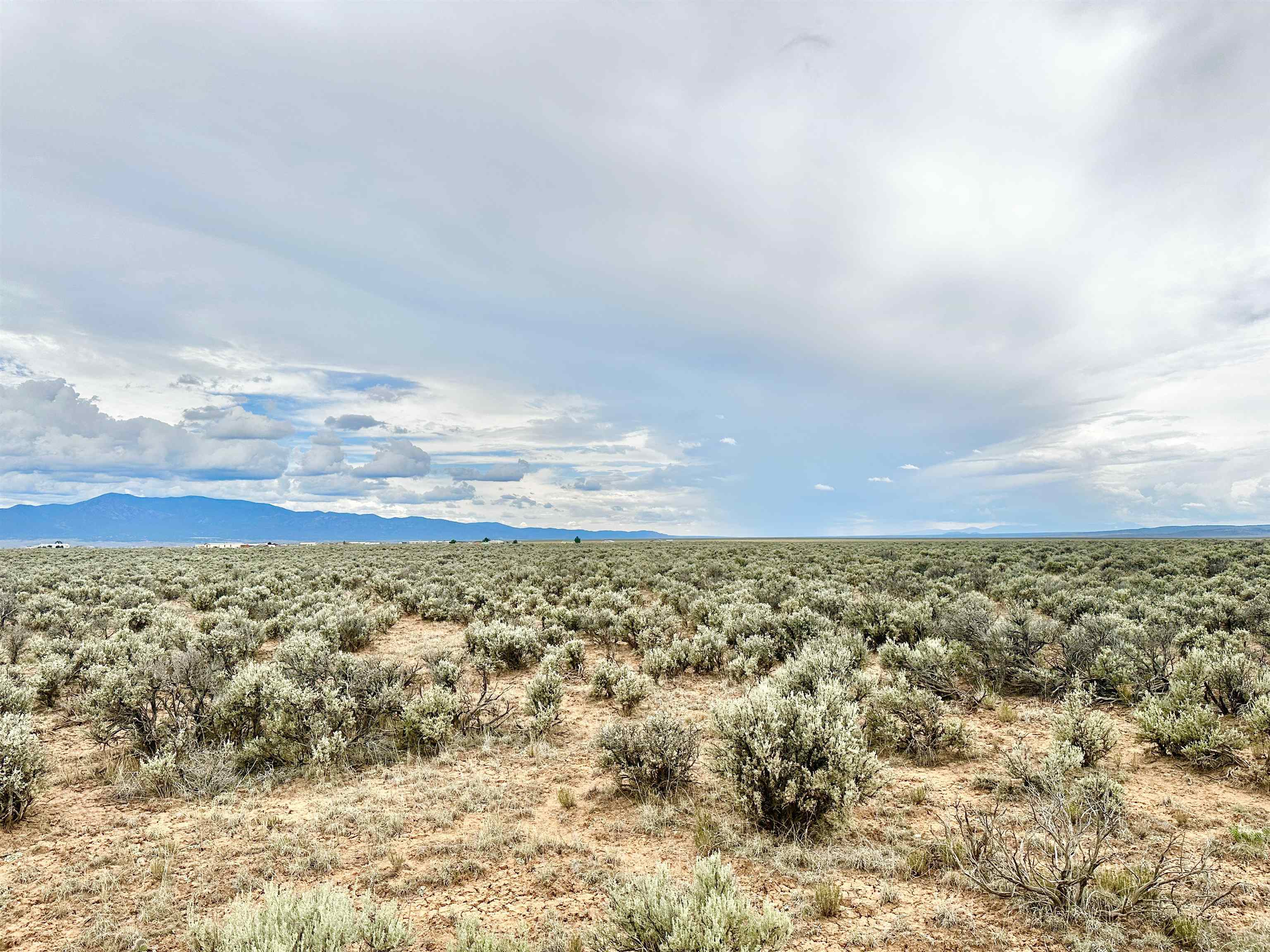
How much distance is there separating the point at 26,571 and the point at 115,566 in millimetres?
3713

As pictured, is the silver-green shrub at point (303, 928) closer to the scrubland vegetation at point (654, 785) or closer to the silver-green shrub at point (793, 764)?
the scrubland vegetation at point (654, 785)

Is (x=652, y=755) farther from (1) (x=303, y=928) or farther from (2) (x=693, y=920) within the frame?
(1) (x=303, y=928)

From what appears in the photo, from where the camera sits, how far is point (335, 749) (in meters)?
8.41

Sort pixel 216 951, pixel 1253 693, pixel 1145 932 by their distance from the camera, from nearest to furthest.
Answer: pixel 216 951, pixel 1145 932, pixel 1253 693

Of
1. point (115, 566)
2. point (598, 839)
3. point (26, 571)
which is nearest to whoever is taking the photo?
point (598, 839)

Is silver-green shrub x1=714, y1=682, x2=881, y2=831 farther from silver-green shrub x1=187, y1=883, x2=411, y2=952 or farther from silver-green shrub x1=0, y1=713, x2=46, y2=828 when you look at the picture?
silver-green shrub x1=0, y1=713, x2=46, y2=828

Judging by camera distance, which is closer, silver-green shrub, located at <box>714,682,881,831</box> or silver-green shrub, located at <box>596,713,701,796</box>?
silver-green shrub, located at <box>714,682,881,831</box>

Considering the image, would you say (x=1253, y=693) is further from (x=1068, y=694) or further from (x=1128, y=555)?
(x=1128, y=555)

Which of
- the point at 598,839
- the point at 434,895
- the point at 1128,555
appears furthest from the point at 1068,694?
the point at 1128,555

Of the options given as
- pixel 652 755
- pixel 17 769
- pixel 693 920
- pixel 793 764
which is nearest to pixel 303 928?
pixel 693 920

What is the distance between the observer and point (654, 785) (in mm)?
7574

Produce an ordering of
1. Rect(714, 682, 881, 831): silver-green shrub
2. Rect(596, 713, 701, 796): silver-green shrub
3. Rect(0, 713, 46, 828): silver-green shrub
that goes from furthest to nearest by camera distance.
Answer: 1. Rect(596, 713, 701, 796): silver-green shrub
2. Rect(0, 713, 46, 828): silver-green shrub
3. Rect(714, 682, 881, 831): silver-green shrub

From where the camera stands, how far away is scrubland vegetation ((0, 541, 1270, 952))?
483 centimetres

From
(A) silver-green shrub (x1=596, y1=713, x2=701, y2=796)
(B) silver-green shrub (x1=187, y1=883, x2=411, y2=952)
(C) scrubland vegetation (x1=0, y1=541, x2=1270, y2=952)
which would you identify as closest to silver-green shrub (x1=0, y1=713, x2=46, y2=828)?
(C) scrubland vegetation (x1=0, y1=541, x2=1270, y2=952)
